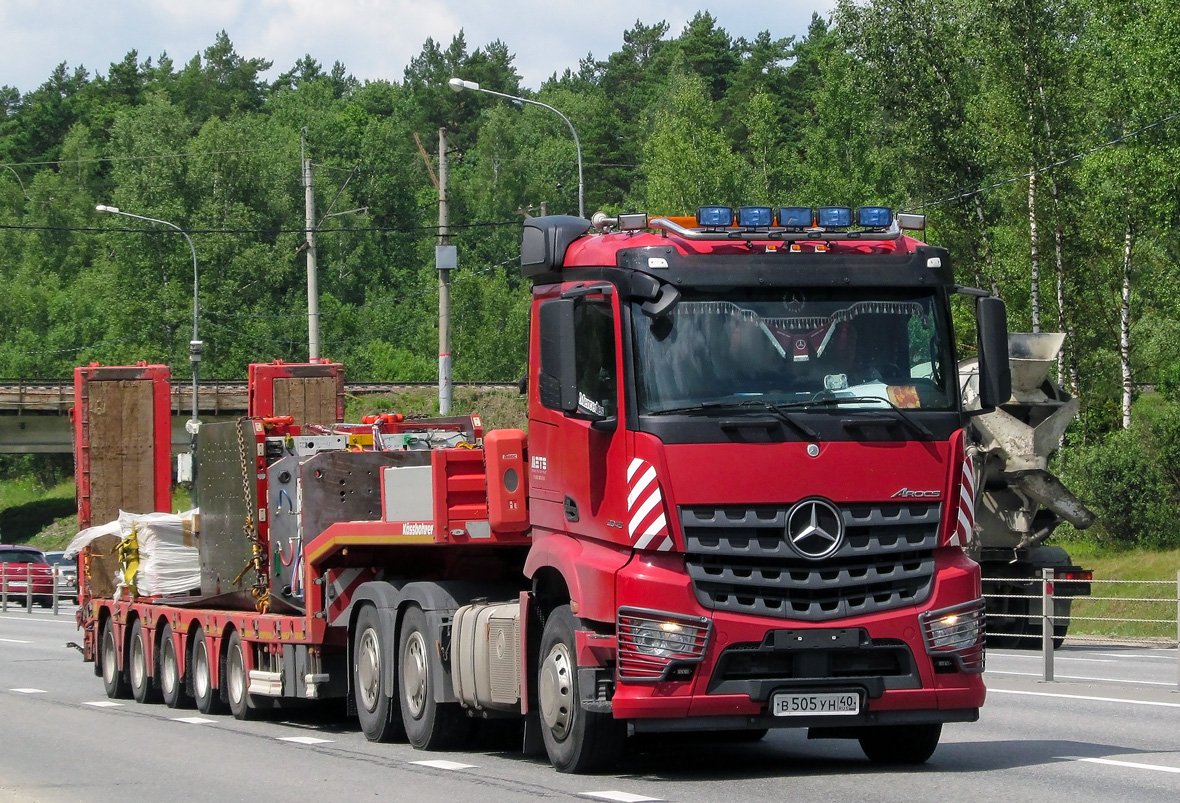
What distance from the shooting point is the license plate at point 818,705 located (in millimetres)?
10086

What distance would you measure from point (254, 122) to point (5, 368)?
2947 centimetres

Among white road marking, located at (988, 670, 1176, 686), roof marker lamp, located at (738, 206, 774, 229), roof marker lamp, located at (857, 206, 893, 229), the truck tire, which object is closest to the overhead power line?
white road marking, located at (988, 670, 1176, 686)

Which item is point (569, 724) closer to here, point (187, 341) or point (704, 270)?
point (704, 270)

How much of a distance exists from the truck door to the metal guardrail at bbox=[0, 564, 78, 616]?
3305cm

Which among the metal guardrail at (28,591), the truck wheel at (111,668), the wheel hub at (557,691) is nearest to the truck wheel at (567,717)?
the wheel hub at (557,691)

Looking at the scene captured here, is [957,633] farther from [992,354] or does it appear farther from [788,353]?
[788,353]

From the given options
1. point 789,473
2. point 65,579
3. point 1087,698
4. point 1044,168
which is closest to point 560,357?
point 789,473

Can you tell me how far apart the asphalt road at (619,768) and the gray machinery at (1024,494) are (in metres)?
6.85

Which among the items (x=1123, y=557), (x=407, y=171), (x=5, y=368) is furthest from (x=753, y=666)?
(x=407, y=171)

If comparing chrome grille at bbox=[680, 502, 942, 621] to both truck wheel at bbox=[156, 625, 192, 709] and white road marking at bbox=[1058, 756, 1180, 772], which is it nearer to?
white road marking at bbox=[1058, 756, 1180, 772]

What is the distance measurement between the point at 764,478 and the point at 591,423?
1.14 m

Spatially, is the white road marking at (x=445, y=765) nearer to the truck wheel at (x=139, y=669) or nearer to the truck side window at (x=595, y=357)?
the truck side window at (x=595, y=357)

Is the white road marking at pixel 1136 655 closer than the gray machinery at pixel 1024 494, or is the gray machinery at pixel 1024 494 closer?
the white road marking at pixel 1136 655

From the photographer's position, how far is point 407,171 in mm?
109500
